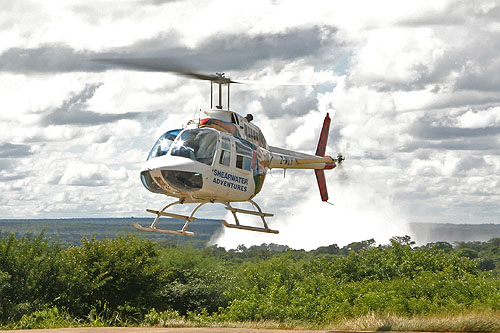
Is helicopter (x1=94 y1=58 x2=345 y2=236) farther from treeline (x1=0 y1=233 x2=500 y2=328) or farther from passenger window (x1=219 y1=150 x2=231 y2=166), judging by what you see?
treeline (x1=0 y1=233 x2=500 y2=328)

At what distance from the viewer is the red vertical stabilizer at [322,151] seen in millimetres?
39938

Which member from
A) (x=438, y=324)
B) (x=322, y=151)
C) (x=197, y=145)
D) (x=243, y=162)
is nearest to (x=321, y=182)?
(x=322, y=151)

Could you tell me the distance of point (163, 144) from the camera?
24438 mm

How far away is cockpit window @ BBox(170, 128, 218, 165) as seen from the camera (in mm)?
24016

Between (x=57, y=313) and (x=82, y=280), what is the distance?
7.24 metres

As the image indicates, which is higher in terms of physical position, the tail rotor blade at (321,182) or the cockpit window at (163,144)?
the cockpit window at (163,144)

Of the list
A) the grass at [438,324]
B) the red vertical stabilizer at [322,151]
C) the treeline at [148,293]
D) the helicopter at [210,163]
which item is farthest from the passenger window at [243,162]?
the treeline at [148,293]

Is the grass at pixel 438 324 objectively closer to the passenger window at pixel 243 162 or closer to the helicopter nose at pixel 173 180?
the passenger window at pixel 243 162

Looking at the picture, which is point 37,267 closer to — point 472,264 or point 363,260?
point 363,260

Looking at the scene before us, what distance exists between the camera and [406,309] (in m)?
48.5

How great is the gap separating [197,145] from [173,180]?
4.96ft

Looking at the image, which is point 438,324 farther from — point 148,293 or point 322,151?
point 148,293

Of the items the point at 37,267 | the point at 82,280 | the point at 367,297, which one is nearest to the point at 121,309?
the point at 82,280

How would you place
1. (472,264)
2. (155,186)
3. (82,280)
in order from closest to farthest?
1. (155,186)
2. (82,280)
3. (472,264)
